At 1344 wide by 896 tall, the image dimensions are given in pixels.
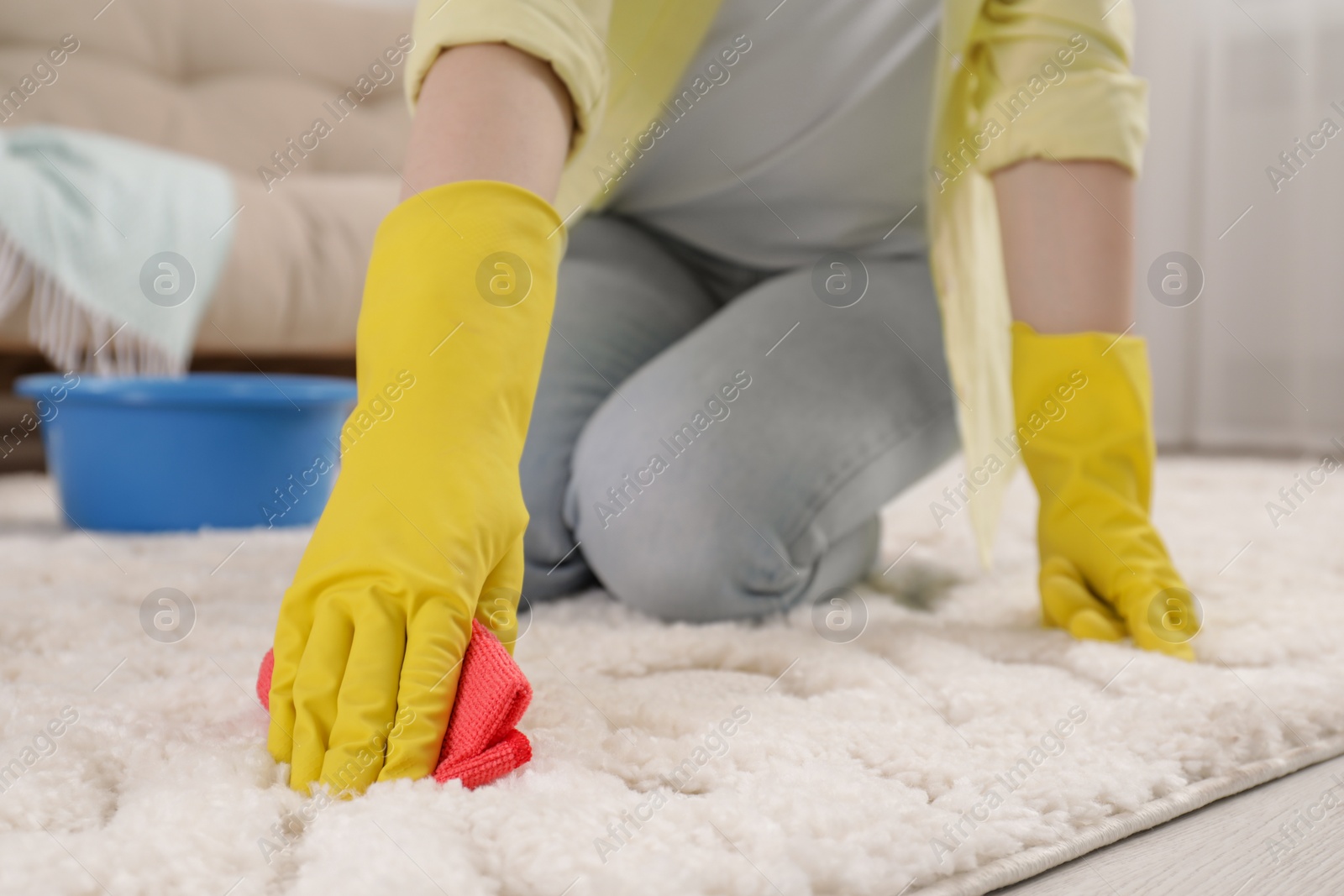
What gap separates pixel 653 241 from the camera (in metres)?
0.99

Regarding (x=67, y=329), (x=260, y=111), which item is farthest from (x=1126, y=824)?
(x=260, y=111)

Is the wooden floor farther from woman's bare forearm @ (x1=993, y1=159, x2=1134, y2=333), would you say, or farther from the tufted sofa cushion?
the tufted sofa cushion

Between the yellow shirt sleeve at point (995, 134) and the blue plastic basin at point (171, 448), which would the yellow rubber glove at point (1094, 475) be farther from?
the blue plastic basin at point (171, 448)

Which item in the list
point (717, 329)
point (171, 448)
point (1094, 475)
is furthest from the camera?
point (171, 448)

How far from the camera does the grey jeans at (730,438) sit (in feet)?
2.40

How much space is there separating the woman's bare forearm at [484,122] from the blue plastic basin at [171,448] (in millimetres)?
625

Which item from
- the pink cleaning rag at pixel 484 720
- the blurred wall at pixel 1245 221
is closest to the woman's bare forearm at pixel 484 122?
the pink cleaning rag at pixel 484 720

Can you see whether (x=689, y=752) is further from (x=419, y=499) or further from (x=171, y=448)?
(x=171, y=448)

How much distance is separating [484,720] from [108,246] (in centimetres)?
116

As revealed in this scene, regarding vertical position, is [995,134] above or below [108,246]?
above

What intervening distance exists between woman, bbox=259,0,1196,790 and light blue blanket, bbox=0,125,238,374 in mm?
663

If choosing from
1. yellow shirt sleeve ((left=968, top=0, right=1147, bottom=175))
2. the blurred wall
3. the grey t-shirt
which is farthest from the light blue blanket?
the blurred wall

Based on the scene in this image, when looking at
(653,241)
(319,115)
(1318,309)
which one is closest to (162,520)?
(653,241)

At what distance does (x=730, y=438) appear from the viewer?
0.77 meters
